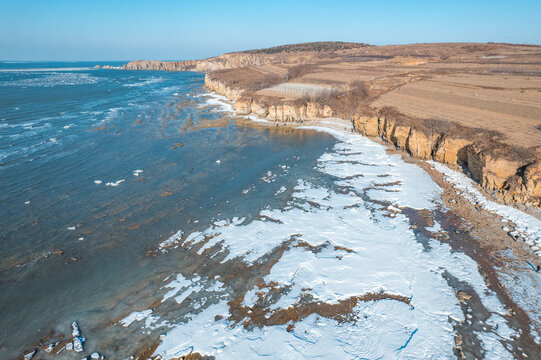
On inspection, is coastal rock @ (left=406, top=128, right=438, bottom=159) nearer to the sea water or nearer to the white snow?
the sea water

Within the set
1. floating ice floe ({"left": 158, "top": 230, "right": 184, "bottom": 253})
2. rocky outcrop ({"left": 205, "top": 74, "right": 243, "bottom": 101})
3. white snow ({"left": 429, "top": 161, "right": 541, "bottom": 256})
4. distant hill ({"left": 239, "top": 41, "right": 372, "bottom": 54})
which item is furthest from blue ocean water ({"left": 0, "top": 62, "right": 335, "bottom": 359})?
distant hill ({"left": 239, "top": 41, "right": 372, "bottom": 54})

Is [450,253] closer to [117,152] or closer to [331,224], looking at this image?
[331,224]

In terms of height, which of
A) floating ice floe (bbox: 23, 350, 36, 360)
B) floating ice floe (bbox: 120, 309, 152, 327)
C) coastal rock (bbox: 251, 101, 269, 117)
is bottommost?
floating ice floe (bbox: 23, 350, 36, 360)

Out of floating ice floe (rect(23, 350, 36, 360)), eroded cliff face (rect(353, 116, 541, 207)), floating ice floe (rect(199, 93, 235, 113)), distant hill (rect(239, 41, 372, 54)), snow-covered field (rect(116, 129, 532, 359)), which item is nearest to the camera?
snow-covered field (rect(116, 129, 532, 359))

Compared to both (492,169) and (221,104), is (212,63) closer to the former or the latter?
(221,104)

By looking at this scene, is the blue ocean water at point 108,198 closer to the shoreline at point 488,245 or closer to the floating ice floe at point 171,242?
the floating ice floe at point 171,242

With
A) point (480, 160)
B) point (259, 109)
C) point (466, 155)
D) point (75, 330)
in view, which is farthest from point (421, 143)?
point (75, 330)

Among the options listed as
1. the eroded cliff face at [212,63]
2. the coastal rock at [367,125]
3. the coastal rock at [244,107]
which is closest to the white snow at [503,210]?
the coastal rock at [367,125]
